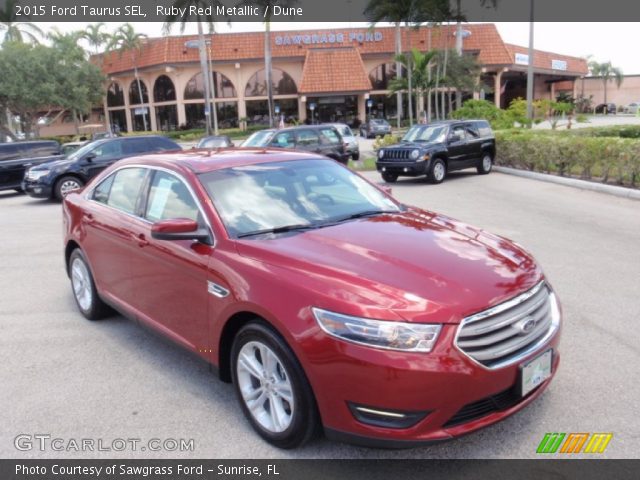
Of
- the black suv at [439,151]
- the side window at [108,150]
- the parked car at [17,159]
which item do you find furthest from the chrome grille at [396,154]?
the parked car at [17,159]

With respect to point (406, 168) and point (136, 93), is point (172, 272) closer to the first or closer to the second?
point (406, 168)

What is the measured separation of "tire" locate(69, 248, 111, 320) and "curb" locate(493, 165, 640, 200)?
419 inches

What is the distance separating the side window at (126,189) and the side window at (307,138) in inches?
504

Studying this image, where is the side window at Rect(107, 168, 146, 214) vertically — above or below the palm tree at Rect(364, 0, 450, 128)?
below

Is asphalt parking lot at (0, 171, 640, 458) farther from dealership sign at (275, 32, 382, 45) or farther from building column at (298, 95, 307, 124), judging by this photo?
dealership sign at (275, 32, 382, 45)

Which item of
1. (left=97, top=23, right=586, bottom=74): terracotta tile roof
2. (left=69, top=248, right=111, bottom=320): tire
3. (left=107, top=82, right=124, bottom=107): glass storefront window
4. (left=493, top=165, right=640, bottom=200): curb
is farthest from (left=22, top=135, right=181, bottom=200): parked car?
(left=107, top=82, right=124, bottom=107): glass storefront window

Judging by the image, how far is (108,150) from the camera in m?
15.3

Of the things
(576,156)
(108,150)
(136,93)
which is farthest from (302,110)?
(576,156)

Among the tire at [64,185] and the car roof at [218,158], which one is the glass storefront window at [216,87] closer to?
the tire at [64,185]

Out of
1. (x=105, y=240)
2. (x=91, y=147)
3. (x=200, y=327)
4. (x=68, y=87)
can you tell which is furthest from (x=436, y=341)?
(x=68, y=87)

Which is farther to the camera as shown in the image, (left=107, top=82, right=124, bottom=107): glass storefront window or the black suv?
(left=107, top=82, right=124, bottom=107): glass storefront window

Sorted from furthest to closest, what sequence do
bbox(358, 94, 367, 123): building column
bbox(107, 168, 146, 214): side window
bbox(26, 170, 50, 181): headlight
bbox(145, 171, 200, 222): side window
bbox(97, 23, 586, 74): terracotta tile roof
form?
bbox(358, 94, 367, 123): building column < bbox(97, 23, 586, 74): terracotta tile roof < bbox(26, 170, 50, 181): headlight < bbox(107, 168, 146, 214): side window < bbox(145, 171, 200, 222): side window

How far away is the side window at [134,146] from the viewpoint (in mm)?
15430

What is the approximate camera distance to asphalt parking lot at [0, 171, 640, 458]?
3.34 meters
